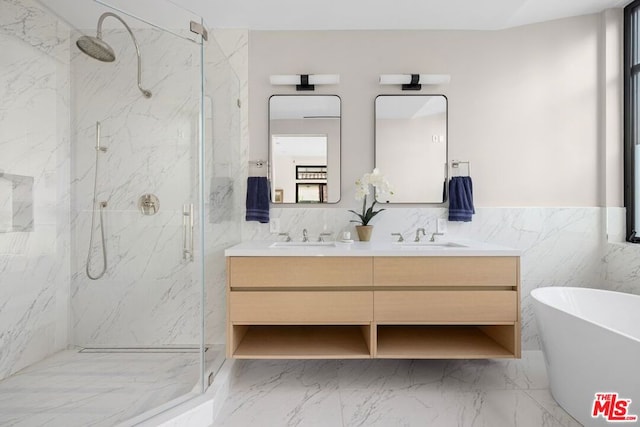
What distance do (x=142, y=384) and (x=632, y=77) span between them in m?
3.55

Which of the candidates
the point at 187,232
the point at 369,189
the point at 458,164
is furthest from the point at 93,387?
the point at 458,164

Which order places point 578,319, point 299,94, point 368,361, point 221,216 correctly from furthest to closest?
point 299,94 → point 368,361 → point 221,216 → point 578,319

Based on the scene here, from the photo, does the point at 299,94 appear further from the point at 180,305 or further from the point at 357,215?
the point at 180,305

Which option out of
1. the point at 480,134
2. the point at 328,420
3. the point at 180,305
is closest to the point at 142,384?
the point at 180,305

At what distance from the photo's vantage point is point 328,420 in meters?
1.74

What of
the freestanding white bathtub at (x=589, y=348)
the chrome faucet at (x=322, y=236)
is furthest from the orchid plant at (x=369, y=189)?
the freestanding white bathtub at (x=589, y=348)

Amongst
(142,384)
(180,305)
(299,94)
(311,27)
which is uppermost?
(311,27)

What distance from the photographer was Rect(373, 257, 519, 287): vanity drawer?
6.31 ft

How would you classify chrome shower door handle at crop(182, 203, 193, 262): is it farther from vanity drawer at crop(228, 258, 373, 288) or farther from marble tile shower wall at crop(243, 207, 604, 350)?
marble tile shower wall at crop(243, 207, 604, 350)

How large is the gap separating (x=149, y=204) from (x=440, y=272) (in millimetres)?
1592

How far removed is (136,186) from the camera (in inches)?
70.9

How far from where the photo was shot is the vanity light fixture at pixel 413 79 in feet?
7.90

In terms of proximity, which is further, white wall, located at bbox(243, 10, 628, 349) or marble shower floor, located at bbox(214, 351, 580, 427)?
white wall, located at bbox(243, 10, 628, 349)

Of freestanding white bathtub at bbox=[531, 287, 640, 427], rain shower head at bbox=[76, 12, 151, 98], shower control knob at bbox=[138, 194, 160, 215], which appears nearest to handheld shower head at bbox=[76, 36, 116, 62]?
rain shower head at bbox=[76, 12, 151, 98]
